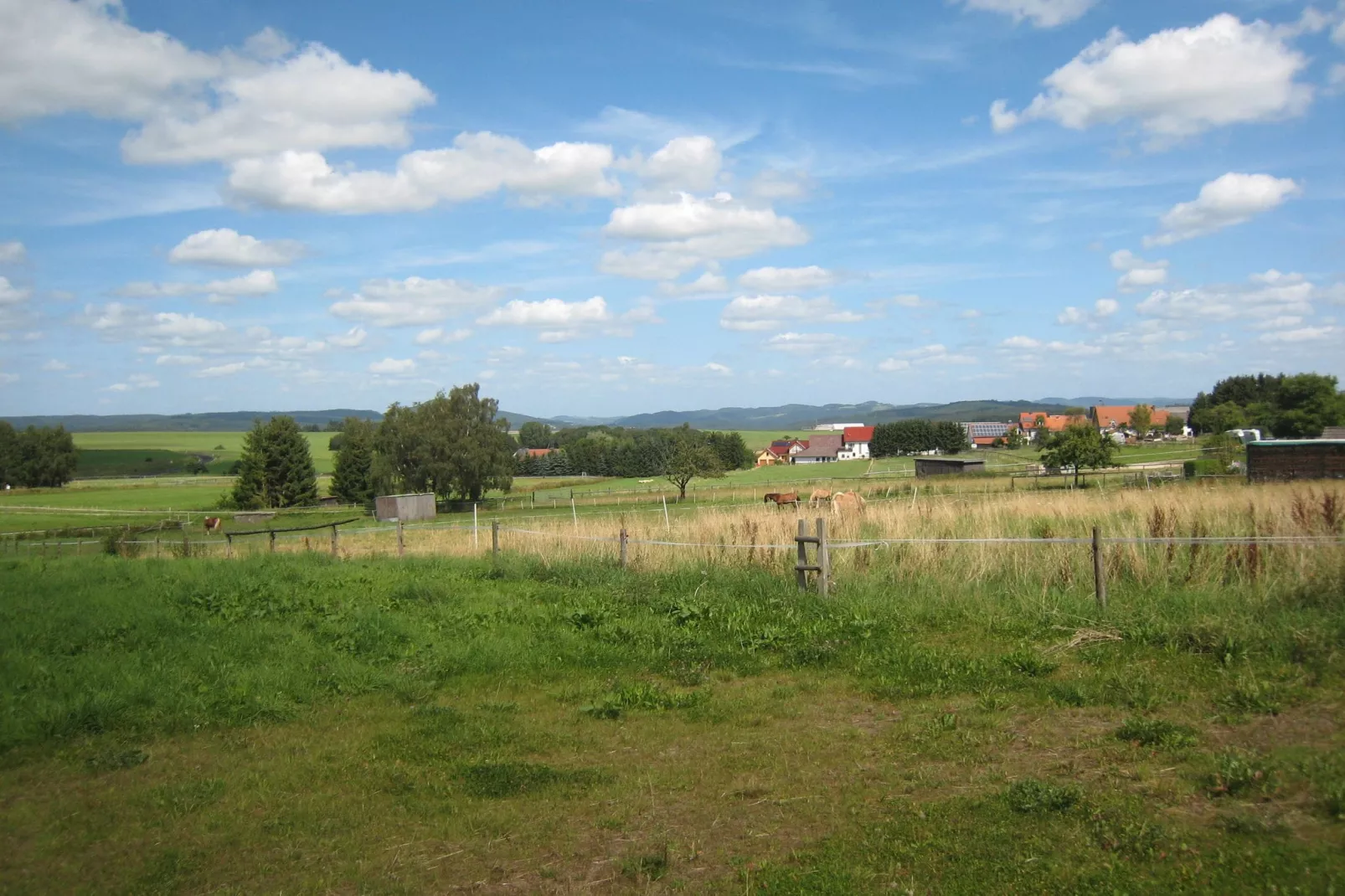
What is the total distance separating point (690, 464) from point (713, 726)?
56.4 m

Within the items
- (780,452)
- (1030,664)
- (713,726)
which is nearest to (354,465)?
(780,452)

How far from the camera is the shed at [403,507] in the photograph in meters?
58.8

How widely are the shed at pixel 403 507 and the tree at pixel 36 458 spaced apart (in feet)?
178

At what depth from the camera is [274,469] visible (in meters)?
71.4

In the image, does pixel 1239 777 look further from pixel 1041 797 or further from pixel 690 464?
pixel 690 464

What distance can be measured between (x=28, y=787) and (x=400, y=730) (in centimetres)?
256

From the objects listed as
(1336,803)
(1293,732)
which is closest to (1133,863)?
(1336,803)

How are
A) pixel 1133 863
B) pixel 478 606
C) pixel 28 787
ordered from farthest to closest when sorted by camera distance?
1. pixel 478 606
2. pixel 28 787
3. pixel 1133 863

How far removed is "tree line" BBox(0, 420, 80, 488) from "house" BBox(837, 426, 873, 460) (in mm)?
96907

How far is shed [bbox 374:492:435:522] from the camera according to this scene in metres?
58.8

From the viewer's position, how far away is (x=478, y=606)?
1240cm

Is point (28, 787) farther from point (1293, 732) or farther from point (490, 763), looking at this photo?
point (1293, 732)

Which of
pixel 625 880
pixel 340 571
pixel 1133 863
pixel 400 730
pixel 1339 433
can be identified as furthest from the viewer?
pixel 1339 433

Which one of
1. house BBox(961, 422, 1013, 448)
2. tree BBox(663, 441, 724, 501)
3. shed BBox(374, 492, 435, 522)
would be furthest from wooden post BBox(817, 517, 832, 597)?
house BBox(961, 422, 1013, 448)
